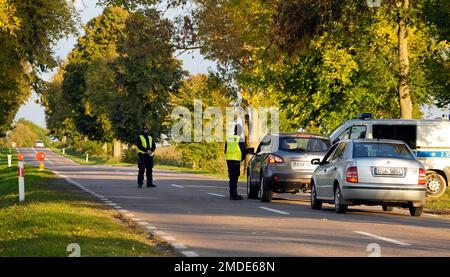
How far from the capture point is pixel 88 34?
98.9 m

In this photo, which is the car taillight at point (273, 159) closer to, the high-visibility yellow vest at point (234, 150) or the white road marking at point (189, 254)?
the high-visibility yellow vest at point (234, 150)

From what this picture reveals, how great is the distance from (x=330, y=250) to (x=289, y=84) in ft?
87.3

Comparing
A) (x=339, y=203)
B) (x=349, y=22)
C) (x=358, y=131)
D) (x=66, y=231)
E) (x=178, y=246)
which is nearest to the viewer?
(x=178, y=246)

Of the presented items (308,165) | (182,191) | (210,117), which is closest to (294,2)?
(308,165)

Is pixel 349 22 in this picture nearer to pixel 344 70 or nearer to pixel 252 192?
pixel 252 192

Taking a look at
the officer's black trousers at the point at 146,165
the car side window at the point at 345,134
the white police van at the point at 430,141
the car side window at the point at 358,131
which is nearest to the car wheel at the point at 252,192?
the white police van at the point at 430,141

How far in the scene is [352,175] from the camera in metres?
19.9

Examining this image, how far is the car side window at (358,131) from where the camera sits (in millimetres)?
28891

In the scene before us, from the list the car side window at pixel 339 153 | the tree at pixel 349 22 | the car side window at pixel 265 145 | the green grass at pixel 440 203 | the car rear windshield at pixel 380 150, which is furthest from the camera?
the car side window at pixel 265 145

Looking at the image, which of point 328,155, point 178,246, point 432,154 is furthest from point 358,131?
point 178,246

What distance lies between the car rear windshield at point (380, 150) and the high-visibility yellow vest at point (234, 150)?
627 cm

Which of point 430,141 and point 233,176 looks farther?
point 430,141

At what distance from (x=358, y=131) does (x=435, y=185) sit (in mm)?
2883
